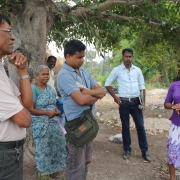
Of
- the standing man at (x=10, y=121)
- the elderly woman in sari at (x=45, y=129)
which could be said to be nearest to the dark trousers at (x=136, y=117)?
the elderly woman in sari at (x=45, y=129)

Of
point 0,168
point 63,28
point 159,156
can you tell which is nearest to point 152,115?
point 159,156

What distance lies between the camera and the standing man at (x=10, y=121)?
5.82 feet

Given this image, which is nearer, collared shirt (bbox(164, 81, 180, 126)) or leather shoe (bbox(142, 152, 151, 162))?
collared shirt (bbox(164, 81, 180, 126))

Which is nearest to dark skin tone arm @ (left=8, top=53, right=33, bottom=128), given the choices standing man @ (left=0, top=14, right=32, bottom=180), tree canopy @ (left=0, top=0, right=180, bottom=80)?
standing man @ (left=0, top=14, right=32, bottom=180)

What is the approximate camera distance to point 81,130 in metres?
2.66

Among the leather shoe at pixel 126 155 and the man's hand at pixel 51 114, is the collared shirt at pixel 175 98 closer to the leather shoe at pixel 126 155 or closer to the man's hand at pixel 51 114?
the leather shoe at pixel 126 155

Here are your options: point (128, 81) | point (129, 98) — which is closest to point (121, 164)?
point (129, 98)

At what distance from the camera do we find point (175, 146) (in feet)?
11.6

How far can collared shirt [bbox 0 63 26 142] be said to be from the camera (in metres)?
1.76

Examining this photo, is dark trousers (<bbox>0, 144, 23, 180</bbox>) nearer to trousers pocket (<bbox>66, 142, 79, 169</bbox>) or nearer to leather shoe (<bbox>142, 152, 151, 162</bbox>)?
trousers pocket (<bbox>66, 142, 79, 169</bbox>)

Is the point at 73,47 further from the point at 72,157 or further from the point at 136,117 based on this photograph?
the point at 136,117

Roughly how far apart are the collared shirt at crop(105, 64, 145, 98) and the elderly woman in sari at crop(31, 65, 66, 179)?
1.56m

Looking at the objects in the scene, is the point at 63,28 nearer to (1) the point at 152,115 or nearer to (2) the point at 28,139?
(2) the point at 28,139

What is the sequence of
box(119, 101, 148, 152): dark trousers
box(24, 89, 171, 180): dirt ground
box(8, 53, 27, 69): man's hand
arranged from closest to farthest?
box(8, 53, 27, 69): man's hand → box(24, 89, 171, 180): dirt ground → box(119, 101, 148, 152): dark trousers
